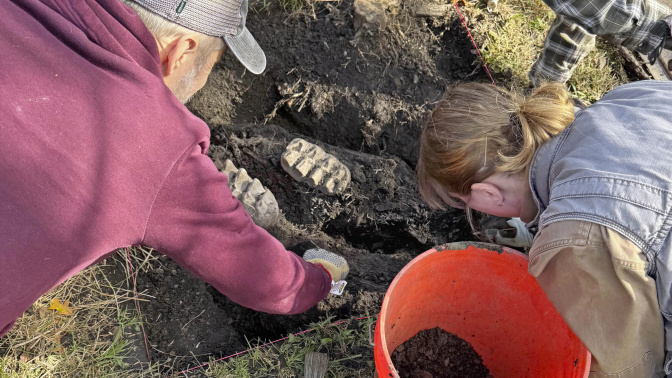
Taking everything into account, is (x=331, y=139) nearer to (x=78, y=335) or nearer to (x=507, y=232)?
(x=507, y=232)

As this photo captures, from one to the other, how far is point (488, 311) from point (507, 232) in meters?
0.55

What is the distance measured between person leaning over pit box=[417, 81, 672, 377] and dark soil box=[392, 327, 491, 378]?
616mm

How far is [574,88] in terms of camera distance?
9.70ft

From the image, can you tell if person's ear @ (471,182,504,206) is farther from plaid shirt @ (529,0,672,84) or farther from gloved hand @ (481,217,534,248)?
plaid shirt @ (529,0,672,84)

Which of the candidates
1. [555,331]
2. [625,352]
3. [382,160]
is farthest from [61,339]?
[625,352]

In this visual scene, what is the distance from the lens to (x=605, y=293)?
134 cm

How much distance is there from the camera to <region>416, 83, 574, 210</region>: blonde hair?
1.59m

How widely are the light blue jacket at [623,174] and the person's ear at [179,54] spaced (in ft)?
3.99

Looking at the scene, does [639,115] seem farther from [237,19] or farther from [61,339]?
[61,339]

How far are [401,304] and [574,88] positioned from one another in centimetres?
204

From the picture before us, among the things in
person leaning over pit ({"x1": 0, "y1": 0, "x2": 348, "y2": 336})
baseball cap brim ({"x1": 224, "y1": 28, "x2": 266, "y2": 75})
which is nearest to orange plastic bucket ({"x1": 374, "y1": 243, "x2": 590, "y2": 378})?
person leaning over pit ({"x1": 0, "y1": 0, "x2": 348, "y2": 336})

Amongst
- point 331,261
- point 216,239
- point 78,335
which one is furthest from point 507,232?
point 78,335

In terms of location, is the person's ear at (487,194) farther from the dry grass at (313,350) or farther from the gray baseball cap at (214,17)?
the gray baseball cap at (214,17)

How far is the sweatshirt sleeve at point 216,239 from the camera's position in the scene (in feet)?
4.48
